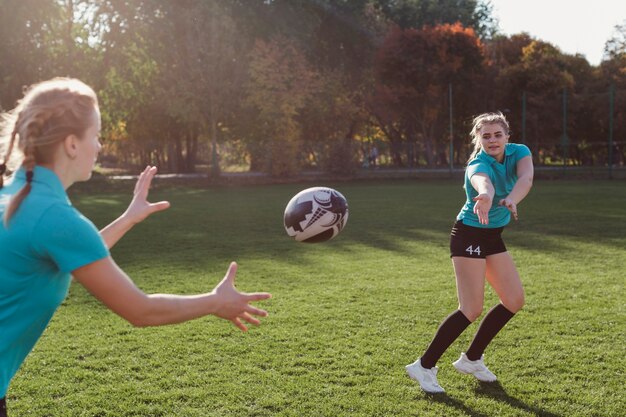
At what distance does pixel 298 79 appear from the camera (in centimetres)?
3516

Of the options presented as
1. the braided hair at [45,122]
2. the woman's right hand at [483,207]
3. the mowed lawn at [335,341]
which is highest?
the braided hair at [45,122]

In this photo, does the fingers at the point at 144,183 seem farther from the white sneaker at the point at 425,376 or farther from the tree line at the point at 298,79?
the tree line at the point at 298,79

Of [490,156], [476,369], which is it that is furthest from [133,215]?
[476,369]

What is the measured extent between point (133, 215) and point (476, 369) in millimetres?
3131

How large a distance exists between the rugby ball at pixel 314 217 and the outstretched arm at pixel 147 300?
3000 millimetres

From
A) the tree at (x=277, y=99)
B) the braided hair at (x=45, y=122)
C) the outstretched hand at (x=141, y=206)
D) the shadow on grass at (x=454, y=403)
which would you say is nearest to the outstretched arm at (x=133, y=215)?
the outstretched hand at (x=141, y=206)

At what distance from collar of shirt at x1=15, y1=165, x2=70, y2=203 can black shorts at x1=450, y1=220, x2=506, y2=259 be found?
332 centimetres

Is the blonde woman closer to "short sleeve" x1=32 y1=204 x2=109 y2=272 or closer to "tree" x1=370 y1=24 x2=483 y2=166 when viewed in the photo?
"short sleeve" x1=32 y1=204 x2=109 y2=272

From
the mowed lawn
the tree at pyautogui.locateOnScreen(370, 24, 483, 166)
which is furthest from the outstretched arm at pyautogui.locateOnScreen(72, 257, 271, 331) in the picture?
the tree at pyautogui.locateOnScreen(370, 24, 483, 166)

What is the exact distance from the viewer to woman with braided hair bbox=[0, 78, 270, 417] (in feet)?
6.79

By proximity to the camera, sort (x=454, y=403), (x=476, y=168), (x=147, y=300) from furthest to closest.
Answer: (x=476, y=168) → (x=454, y=403) → (x=147, y=300)

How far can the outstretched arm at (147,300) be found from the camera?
214cm

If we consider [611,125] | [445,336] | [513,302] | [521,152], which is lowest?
[445,336]

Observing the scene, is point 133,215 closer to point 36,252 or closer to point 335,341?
point 36,252
